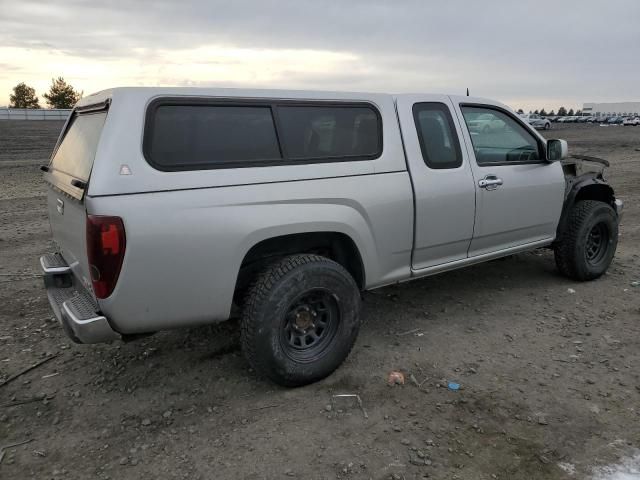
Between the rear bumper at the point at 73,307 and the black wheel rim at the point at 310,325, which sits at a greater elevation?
the rear bumper at the point at 73,307

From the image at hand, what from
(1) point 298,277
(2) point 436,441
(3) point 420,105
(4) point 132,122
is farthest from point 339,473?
(3) point 420,105

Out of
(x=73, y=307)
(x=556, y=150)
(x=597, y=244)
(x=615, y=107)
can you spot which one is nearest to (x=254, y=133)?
(x=73, y=307)

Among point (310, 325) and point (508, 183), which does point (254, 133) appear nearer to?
point (310, 325)

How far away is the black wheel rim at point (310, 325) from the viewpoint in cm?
339

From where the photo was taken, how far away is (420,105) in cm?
412

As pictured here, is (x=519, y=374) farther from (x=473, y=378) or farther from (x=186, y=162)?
(x=186, y=162)

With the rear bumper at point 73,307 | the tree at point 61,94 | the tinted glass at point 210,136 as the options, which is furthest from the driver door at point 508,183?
the tree at point 61,94

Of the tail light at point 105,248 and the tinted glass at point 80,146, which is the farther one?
the tinted glass at point 80,146

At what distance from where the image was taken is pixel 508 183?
4539mm

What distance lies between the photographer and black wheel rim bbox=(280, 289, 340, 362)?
3.39 m

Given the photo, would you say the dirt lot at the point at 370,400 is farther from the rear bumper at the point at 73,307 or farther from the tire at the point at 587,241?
the rear bumper at the point at 73,307

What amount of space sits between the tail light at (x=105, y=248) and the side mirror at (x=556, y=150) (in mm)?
3731

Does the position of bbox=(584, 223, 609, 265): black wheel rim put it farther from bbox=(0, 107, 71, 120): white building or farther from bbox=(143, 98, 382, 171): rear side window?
bbox=(0, 107, 71, 120): white building

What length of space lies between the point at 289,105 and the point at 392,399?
1.96 meters
